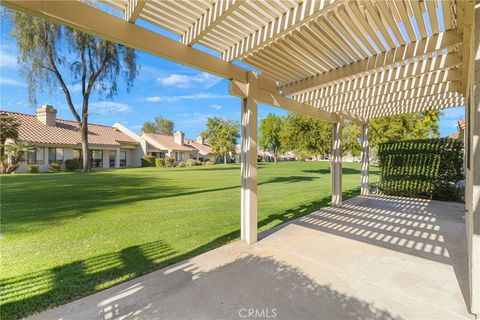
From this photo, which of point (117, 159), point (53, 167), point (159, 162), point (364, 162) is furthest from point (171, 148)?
point (364, 162)

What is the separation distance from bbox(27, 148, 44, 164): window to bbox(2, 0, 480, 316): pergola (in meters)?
21.6

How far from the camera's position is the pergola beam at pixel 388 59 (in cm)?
315

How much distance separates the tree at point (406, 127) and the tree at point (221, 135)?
24297 mm

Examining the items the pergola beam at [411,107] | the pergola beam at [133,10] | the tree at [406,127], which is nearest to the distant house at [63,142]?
the pergola beam at [133,10]

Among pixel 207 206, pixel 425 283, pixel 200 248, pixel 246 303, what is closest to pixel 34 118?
pixel 207 206

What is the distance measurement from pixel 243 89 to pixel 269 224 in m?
3.05

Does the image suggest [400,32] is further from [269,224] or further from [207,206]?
[207,206]

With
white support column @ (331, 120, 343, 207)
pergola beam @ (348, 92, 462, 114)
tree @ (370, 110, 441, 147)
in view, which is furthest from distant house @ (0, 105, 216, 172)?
tree @ (370, 110, 441, 147)

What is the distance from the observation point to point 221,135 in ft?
122

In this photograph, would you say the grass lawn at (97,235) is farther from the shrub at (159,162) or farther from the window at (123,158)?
the window at (123,158)

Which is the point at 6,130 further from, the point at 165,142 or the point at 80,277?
the point at 165,142

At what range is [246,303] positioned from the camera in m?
2.46

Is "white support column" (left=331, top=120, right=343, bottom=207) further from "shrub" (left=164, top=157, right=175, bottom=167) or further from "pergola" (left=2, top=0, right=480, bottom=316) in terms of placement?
"shrub" (left=164, top=157, right=175, bottom=167)

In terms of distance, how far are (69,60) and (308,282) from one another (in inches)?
906
